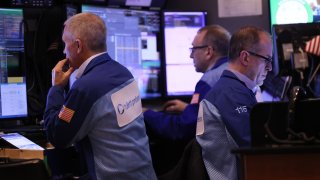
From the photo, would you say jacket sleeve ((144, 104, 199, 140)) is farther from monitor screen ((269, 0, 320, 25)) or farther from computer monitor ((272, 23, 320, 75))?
monitor screen ((269, 0, 320, 25))

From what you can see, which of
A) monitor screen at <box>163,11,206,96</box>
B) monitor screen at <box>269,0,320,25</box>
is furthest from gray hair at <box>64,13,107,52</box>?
monitor screen at <box>269,0,320,25</box>

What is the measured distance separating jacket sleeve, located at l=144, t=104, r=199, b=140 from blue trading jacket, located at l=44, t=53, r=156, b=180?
1.64ft

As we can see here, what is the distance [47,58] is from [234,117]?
4.36 ft

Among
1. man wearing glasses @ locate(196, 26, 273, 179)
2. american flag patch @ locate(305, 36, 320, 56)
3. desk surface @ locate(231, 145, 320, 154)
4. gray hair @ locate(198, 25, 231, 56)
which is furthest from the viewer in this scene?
gray hair @ locate(198, 25, 231, 56)

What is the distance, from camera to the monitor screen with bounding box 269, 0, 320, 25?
373 cm

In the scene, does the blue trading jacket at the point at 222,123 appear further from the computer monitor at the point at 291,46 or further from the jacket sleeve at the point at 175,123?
the jacket sleeve at the point at 175,123

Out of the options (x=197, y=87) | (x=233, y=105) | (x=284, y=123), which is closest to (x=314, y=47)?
(x=233, y=105)

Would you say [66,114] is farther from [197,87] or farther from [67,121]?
[197,87]

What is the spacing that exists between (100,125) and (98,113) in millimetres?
59

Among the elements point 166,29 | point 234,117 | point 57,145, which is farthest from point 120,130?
point 166,29

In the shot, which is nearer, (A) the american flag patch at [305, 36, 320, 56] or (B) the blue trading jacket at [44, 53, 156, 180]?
(A) the american flag patch at [305, 36, 320, 56]

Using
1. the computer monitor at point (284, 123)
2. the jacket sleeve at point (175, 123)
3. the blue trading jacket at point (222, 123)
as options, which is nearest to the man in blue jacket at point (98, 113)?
the blue trading jacket at point (222, 123)

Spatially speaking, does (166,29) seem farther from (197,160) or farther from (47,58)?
(197,160)

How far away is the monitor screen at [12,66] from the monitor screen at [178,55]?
1.06m
